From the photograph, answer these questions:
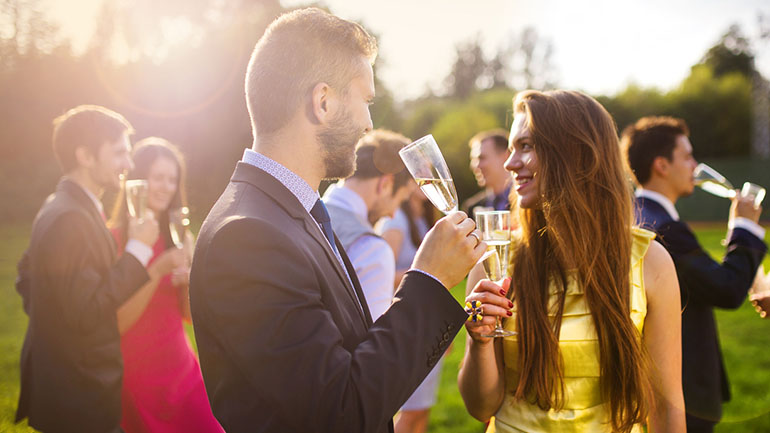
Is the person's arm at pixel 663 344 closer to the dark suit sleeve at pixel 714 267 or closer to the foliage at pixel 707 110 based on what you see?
the dark suit sleeve at pixel 714 267

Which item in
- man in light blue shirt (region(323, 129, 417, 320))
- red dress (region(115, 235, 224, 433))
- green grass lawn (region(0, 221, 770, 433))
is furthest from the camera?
green grass lawn (region(0, 221, 770, 433))

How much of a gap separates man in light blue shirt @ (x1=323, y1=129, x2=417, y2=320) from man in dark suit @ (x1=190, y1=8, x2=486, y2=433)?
5.84 ft

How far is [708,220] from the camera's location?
2978 cm

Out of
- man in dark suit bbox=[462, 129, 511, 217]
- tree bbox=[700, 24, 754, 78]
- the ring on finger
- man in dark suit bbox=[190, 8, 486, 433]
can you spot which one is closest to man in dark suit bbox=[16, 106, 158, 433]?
man in dark suit bbox=[190, 8, 486, 433]

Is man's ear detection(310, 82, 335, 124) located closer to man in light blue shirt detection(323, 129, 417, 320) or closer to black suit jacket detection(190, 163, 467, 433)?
black suit jacket detection(190, 163, 467, 433)

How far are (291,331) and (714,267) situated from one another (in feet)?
10.8

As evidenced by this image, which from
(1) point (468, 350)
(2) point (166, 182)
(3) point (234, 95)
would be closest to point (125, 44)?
(3) point (234, 95)

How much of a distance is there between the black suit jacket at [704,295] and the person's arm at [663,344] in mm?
1286

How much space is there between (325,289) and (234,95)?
80.6 ft

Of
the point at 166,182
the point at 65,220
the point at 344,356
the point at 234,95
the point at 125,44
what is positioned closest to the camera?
the point at 344,356

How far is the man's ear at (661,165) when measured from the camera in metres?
4.17

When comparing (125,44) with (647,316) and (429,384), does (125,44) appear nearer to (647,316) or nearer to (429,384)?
(429,384)

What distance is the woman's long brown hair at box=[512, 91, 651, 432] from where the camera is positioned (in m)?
2.26

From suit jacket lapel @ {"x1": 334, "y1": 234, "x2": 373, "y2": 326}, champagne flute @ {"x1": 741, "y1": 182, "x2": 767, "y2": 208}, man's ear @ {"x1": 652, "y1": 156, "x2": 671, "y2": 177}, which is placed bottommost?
champagne flute @ {"x1": 741, "y1": 182, "x2": 767, "y2": 208}
